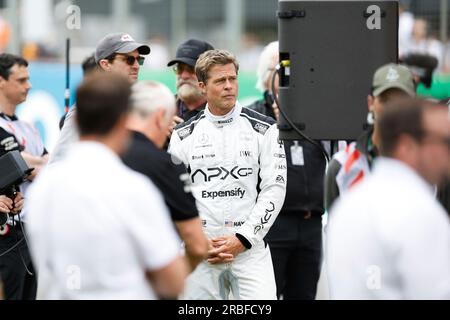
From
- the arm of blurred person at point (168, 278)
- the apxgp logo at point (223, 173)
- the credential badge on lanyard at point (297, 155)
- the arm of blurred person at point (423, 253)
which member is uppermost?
the arm of blurred person at point (423, 253)

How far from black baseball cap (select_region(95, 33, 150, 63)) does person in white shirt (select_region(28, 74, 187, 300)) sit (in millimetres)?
2952

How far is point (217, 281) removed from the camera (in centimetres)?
675

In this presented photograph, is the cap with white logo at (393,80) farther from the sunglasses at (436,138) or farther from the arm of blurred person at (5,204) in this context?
the arm of blurred person at (5,204)

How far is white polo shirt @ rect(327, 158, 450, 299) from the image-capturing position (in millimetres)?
3904

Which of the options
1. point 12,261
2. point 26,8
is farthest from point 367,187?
point 26,8

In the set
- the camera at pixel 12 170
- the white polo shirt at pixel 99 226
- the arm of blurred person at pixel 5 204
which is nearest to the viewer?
the white polo shirt at pixel 99 226

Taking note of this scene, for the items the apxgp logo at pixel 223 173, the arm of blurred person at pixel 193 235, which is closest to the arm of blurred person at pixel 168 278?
the arm of blurred person at pixel 193 235

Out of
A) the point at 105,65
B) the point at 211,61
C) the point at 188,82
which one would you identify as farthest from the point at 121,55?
the point at 188,82

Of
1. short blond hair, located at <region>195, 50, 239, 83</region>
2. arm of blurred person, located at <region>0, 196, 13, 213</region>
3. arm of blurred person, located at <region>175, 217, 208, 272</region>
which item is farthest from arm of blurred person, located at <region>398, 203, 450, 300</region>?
arm of blurred person, located at <region>0, 196, 13, 213</region>

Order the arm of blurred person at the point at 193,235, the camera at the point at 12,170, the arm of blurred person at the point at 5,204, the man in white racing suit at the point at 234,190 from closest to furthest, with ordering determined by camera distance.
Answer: the arm of blurred person at the point at 193,235
the man in white racing suit at the point at 234,190
the camera at the point at 12,170
the arm of blurred person at the point at 5,204

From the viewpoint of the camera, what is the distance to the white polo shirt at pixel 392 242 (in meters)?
3.90

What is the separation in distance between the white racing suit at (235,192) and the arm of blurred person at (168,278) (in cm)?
237

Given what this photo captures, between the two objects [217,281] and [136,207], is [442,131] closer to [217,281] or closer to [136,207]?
[136,207]
